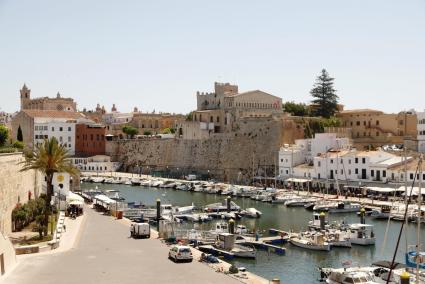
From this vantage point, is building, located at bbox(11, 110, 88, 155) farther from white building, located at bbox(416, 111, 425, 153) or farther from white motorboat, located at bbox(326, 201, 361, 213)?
white motorboat, located at bbox(326, 201, 361, 213)

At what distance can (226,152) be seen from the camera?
104 metres

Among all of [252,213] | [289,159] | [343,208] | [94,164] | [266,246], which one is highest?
[289,159]

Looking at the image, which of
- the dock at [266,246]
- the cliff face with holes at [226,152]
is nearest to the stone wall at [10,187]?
the dock at [266,246]

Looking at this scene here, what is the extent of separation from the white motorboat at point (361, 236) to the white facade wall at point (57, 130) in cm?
7979

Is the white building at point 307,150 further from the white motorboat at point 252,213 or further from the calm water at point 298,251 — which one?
the white motorboat at point 252,213

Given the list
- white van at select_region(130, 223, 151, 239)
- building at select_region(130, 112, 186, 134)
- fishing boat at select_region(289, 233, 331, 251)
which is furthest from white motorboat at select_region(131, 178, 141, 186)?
white van at select_region(130, 223, 151, 239)

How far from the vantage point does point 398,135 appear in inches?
3723

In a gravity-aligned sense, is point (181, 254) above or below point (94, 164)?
below

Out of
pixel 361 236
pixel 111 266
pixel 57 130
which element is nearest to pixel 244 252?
pixel 361 236

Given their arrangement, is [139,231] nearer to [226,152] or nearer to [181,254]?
[181,254]

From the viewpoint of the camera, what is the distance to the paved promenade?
26.2 metres

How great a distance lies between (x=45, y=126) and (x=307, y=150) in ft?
172

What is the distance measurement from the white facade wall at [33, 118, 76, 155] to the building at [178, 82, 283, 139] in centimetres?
2213

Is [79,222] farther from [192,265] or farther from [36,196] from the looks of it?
[192,265]
